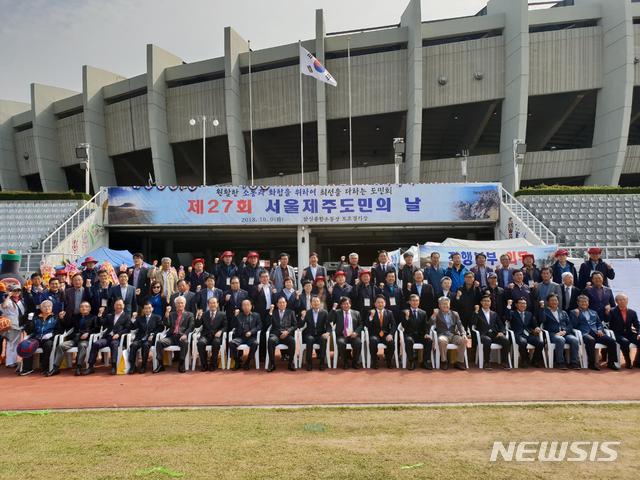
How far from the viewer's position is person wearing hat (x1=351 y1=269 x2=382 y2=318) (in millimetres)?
9102

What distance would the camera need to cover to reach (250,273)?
1018 centimetres

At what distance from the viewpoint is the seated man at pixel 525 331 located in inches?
326

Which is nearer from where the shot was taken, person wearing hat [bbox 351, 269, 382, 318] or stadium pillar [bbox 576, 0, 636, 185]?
person wearing hat [bbox 351, 269, 382, 318]

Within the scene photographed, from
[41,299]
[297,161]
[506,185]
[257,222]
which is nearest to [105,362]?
[41,299]

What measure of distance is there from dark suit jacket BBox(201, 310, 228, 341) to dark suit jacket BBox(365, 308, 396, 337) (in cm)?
264

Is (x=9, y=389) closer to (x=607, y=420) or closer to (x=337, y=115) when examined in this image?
(x=607, y=420)

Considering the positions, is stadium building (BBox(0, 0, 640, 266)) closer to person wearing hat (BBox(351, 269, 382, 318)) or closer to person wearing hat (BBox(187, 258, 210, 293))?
person wearing hat (BBox(187, 258, 210, 293))

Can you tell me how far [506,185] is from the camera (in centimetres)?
2808

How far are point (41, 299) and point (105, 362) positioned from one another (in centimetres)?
171

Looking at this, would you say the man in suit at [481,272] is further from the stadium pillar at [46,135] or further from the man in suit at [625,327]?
the stadium pillar at [46,135]

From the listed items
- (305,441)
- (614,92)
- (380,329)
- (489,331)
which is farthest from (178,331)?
(614,92)

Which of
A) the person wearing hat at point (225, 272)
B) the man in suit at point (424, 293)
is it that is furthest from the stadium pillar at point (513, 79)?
the person wearing hat at point (225, 272)

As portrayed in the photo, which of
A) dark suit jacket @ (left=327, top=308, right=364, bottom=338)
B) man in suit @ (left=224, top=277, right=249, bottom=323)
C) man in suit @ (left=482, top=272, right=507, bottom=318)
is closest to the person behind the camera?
dark suit jacket @ (left=327, top=308, right=364, bottom=338)

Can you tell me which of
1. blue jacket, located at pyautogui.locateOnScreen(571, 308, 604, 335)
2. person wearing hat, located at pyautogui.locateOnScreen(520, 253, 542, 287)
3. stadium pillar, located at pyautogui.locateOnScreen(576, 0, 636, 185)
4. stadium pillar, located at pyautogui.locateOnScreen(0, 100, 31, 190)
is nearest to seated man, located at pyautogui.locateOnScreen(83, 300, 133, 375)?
person wearing hat, located at pyautogui.locateOnScreen(520, 253, 542, 287)
